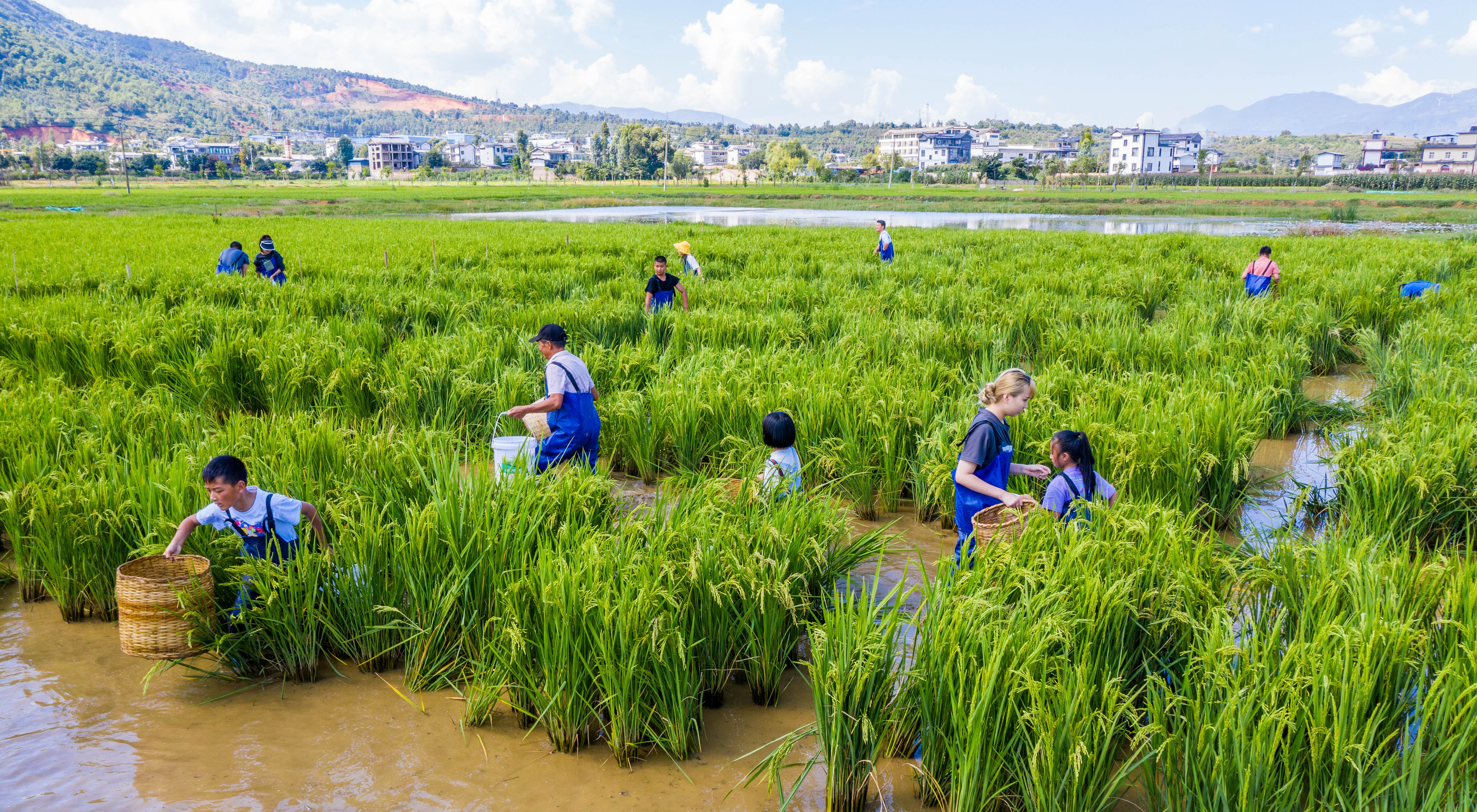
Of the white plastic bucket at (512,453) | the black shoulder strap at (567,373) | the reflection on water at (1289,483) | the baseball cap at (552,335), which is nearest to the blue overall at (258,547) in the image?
the white plastic bucket at (512,453)

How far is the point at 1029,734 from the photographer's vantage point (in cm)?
271

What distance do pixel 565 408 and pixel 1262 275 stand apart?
1194cm

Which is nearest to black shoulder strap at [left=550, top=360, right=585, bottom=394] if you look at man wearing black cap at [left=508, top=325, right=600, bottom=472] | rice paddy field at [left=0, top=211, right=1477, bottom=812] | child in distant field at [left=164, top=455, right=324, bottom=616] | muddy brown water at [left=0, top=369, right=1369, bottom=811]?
man wearing black cap at [left=508, top=325, right=600, bottom=472]

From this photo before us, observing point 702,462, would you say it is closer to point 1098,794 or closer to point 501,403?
point 501,403

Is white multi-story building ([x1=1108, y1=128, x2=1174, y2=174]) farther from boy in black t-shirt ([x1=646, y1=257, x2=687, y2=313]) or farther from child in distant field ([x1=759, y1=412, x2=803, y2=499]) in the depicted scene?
child in distant field ([x1=759, y1=412, x2=803, y2=499])

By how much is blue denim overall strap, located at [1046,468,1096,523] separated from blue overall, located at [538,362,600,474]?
9.51 ft

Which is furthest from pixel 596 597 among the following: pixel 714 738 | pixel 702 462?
pixel 702 462

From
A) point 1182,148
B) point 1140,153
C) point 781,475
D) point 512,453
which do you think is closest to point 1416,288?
point 781,475

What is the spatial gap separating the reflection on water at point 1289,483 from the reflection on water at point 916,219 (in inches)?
914

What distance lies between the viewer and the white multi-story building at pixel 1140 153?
135 metres

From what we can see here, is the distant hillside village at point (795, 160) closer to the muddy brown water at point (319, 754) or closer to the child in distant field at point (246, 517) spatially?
the child in distant field at point (246, 517)

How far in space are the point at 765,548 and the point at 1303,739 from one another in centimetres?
203

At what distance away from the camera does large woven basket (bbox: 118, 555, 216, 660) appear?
3574mm

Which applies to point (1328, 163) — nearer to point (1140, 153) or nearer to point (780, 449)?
point (1140, 153)
